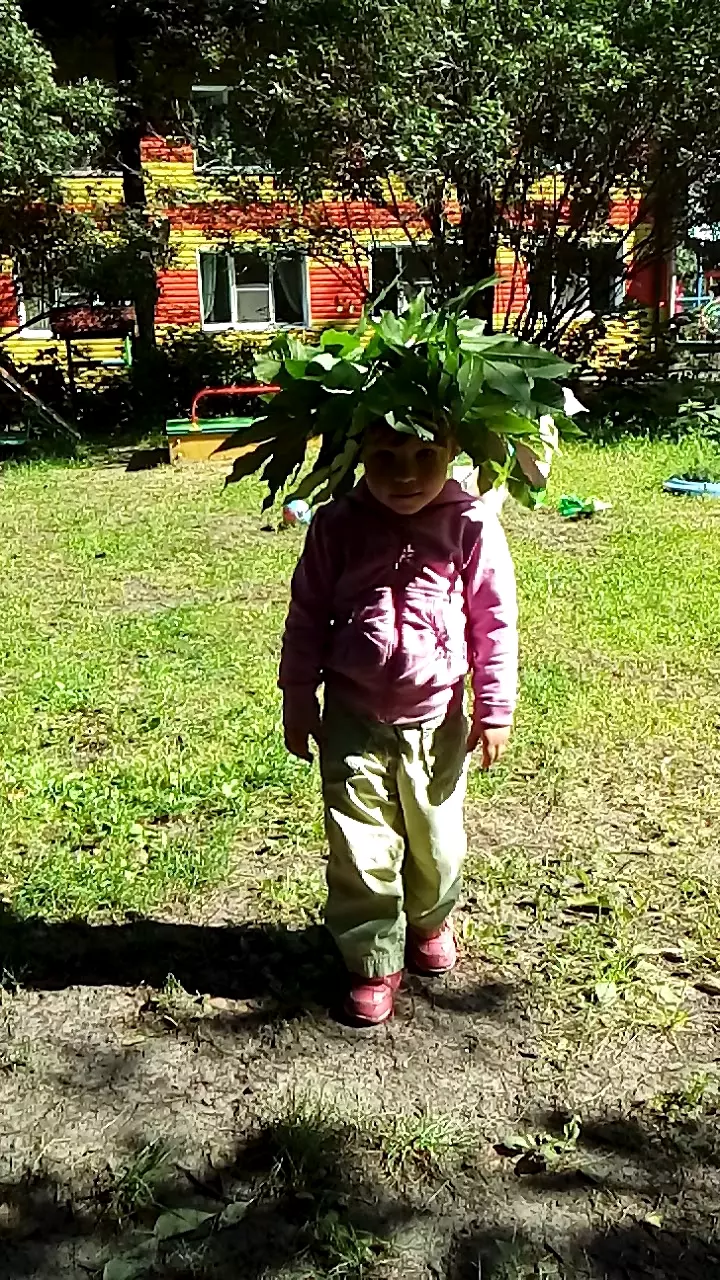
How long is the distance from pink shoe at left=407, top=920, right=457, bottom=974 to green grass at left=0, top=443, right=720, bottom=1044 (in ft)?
0.63

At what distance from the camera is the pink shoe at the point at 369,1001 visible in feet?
10.6

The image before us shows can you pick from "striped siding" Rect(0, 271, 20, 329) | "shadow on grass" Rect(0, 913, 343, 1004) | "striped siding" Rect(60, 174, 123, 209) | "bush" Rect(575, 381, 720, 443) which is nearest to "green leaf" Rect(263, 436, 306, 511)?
"shadow on grass" Rect(0, 913, 343, 1004)

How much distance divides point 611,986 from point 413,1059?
0.63 metres

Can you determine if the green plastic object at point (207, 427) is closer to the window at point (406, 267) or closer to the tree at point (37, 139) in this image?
the window at point (406, 267)

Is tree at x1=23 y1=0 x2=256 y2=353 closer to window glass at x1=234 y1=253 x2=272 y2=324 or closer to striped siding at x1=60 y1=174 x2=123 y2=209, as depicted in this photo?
striped siding at x1=60 y1=174 x2=123 y2=209

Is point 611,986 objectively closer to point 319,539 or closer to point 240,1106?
point 240,1106

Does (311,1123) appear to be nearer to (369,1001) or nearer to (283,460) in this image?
(369,1001)

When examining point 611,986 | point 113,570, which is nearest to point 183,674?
point 113,570

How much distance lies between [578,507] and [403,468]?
751 cm

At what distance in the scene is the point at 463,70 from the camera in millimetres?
13969

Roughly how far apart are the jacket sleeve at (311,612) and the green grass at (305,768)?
1042 mm

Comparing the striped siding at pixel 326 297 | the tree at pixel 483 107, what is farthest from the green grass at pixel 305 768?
the striped siding at pixel 326 297

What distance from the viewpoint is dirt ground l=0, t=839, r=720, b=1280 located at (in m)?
2.49

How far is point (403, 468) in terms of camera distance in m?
2.95
